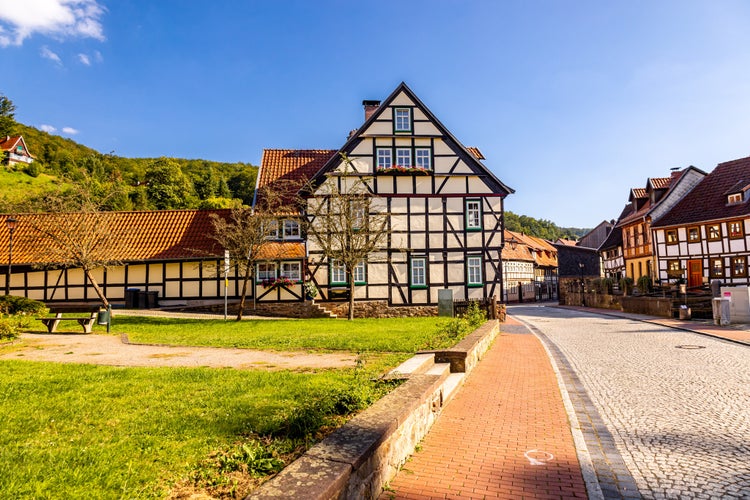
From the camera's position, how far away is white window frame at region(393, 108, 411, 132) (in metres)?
25.6

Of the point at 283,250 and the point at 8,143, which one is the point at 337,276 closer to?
the point at 283,250

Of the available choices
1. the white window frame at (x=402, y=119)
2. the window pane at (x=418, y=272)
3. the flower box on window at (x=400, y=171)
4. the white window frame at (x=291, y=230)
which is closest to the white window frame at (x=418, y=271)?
the window pane at (x=418, y=272)

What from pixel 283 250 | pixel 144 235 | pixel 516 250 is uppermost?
pixel 516 250

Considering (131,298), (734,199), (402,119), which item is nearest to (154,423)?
(131,298)

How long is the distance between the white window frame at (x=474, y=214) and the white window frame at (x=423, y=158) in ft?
9.84

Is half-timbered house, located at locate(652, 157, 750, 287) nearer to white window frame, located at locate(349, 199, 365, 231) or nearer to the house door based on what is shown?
the house door

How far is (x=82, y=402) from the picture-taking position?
5668 mm

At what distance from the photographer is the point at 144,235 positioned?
25.9 m

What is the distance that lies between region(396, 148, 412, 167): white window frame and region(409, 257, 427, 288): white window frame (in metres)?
5.17

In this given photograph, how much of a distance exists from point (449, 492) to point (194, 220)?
25236mm

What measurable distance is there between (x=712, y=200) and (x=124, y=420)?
125 ft

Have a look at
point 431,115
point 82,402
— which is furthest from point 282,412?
point 431,115

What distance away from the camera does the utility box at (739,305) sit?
68.4 ft

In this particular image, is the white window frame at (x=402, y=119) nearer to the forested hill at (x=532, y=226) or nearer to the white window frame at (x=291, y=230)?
the white window frame at (x=291, y=230)
